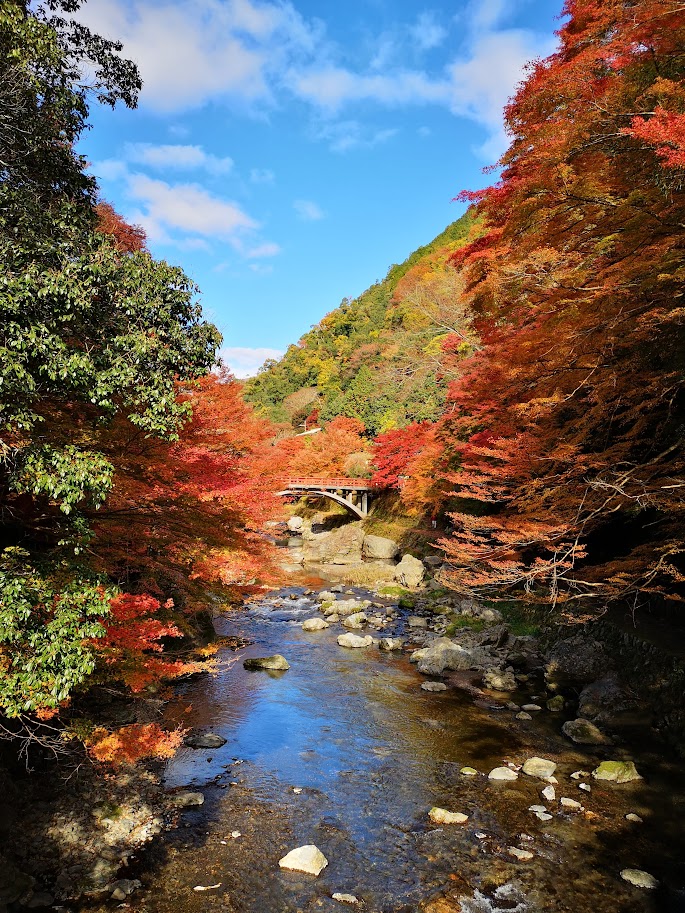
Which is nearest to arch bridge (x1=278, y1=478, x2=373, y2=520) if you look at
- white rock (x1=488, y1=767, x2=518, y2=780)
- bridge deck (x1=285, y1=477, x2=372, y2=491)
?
bridge deck (x1=285, y1=477, x2=372, y2=491)

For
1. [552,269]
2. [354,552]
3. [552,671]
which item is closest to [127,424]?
[552,269]

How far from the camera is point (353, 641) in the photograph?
12453 mm

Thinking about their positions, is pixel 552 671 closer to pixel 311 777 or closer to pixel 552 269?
pixel 311 777

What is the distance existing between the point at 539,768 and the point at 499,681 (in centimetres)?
312

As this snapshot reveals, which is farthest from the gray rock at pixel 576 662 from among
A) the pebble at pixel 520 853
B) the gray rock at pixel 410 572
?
the gray rock at pixel 410 572

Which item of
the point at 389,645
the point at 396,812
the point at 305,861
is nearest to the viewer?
the point at 305,861

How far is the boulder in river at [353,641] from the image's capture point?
12406mm

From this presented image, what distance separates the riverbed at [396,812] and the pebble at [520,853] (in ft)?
0.11

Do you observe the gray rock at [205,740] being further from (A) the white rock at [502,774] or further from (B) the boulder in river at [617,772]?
(B) the boulder in river at [617,772]

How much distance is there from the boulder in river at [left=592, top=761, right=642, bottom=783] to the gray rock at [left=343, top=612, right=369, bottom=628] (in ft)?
26.7

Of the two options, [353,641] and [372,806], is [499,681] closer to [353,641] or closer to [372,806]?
[353,641]

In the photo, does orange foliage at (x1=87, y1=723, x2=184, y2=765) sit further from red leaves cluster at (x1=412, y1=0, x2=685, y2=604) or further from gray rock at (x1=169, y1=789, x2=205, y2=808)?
red leaves cluster at (x1=412, y1=0, x2=685, y2=604)

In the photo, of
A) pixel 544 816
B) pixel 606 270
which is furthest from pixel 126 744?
pixel 606 270

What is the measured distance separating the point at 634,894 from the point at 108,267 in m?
7.25
